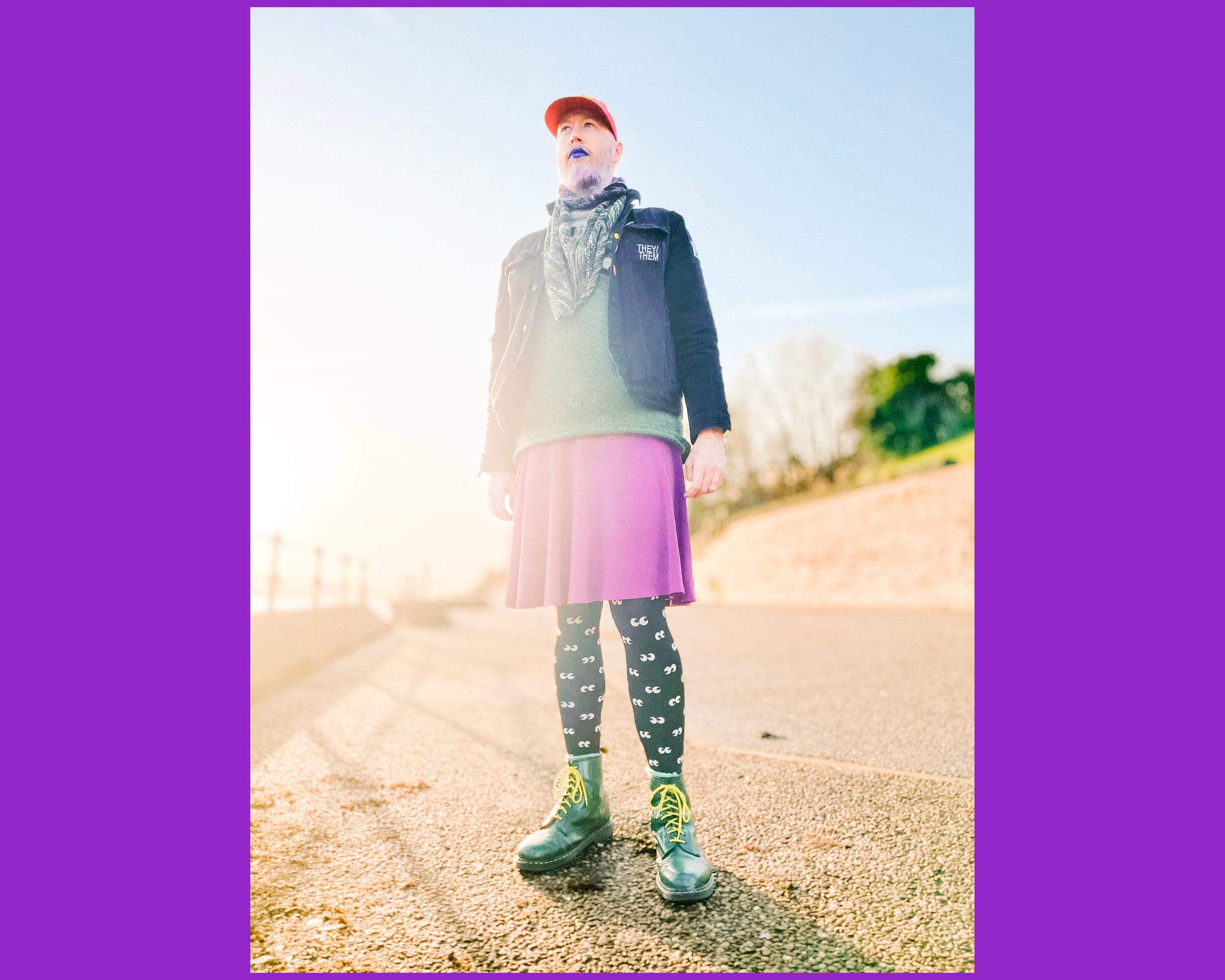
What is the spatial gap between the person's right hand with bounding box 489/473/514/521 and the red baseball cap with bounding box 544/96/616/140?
3.39ft

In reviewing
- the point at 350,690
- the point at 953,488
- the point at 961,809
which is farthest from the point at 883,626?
the point at 953,488

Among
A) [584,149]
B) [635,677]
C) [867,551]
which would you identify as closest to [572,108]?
[584,149]

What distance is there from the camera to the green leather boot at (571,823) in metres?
1.87

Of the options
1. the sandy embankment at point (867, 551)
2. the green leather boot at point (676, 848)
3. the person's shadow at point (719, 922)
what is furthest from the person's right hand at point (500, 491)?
the sandy embankment at point (867, 551)

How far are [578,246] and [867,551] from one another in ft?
84.6

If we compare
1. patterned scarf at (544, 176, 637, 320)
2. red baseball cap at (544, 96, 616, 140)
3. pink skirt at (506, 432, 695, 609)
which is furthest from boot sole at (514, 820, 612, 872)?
red baseball cap at (544, 96, 616, 140)

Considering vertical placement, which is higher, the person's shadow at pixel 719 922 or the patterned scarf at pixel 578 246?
the patterned scarf at pixel 578 246

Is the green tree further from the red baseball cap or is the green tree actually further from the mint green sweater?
the mint green sweater

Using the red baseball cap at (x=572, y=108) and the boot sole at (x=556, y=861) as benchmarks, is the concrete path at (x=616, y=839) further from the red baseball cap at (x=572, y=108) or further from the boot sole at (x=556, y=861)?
the red baseball cap at (x=572, y=108)

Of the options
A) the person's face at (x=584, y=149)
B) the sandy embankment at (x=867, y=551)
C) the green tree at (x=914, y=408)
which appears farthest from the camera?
the green tree at (x=914, y=408)

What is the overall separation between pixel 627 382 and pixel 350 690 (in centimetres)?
398

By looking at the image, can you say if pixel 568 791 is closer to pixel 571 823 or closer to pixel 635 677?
pixel 571 823

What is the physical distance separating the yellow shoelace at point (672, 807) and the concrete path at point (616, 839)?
14cm

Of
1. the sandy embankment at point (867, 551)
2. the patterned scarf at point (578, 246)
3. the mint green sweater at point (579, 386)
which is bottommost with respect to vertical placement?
the sandy embankment at point (867, 551)
